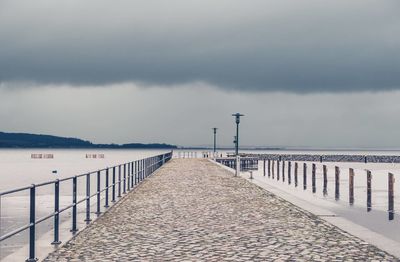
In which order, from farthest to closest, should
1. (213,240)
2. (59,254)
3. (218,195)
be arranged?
(218,195)
(213,240)
(59,254)

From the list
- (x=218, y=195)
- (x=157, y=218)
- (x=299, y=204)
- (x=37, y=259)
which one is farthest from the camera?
(x=218, y=195)

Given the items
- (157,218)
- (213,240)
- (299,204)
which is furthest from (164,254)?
(299,204)

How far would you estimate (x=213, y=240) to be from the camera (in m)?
11.1

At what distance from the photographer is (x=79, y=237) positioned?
11703 millimetres

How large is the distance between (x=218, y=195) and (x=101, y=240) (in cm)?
1175

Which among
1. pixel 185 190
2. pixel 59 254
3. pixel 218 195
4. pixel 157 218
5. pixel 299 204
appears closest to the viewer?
pixel 59 254

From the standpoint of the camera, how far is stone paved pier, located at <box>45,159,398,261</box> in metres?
9.48

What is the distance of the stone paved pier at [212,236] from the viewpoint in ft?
31.1

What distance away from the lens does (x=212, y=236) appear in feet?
38.1

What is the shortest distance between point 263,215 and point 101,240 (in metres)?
5.81

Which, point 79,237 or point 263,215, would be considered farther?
point 263,215

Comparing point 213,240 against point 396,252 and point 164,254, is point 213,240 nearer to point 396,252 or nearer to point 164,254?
point 164,254

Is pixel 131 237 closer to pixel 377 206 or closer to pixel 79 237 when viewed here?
pixel 79 237

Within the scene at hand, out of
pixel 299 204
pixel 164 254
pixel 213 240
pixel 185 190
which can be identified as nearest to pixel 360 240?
pixel 213 240
